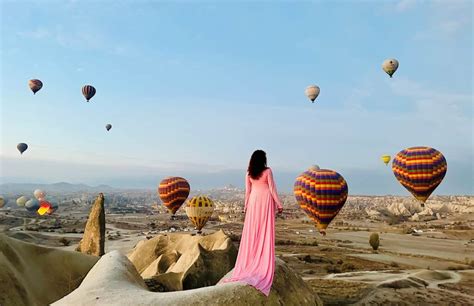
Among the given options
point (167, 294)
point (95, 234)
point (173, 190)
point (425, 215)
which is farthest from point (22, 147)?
point (425, 215)

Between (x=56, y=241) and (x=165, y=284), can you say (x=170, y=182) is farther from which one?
(x=165, y=284)

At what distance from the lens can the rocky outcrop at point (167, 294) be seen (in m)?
7.44

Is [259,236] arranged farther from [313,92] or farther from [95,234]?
[313,92]

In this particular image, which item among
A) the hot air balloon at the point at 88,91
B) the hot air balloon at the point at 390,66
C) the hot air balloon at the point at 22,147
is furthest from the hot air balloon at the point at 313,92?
the hot air balloon at the point at 22,147

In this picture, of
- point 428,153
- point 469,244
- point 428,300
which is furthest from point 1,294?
point 469,244

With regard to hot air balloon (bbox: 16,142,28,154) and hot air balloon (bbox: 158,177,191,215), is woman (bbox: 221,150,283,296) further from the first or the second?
hot air balloon (bbox: 16,142,28,154)

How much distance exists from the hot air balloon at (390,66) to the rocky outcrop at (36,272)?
152 ft

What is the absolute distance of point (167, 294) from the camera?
7.73 m

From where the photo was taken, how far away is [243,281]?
846 cm

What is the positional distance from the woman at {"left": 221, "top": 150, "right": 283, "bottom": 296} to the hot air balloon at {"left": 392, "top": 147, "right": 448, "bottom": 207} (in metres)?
31.6

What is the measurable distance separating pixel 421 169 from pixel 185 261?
28094 millimetres

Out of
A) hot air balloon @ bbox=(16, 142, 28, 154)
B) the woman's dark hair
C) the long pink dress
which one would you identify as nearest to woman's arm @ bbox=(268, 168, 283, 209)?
the long pink dress

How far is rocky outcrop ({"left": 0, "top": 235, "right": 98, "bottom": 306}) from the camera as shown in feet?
34.4

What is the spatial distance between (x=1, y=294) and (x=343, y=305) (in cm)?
1553
